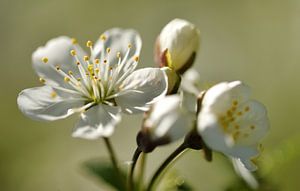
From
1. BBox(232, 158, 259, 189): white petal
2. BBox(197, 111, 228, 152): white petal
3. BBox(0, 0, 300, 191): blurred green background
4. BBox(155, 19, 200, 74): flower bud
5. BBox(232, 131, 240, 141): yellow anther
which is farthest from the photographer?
BBox(0, 0, 300, 191): blurred green background

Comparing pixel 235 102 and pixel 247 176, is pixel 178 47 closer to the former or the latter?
pixel 235 102

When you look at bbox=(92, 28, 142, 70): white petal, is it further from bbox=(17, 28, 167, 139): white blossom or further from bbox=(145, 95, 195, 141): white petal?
bbox=(145, 95, 195, 141): white petal

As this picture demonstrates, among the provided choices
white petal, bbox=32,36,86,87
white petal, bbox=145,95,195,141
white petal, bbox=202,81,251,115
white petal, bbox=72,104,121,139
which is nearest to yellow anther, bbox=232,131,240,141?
white petal, bbox=202,81,251,115

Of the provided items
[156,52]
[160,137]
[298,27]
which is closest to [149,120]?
[160,137]

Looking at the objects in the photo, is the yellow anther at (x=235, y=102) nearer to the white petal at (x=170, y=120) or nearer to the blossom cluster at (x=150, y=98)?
the blossom cluster at (x=150, y=98)

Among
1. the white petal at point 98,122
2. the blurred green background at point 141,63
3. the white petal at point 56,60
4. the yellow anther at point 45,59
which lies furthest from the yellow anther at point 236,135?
the blurred green background at point 141,63
